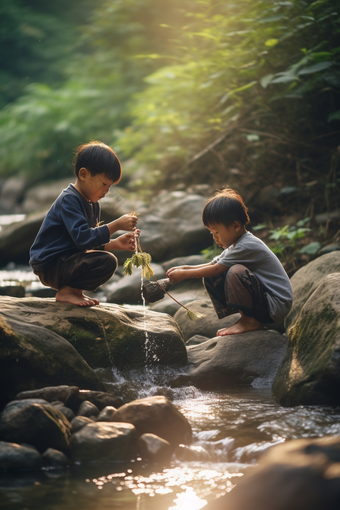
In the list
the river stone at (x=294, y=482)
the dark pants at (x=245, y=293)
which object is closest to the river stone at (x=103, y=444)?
the river stone at (x=294, y=482)

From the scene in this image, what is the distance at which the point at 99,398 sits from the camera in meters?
2.60

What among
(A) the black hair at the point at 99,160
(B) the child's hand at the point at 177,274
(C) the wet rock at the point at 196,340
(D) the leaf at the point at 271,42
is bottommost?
(C) the wet rock at the point at 196,340

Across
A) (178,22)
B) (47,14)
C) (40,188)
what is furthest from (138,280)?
(47,14)

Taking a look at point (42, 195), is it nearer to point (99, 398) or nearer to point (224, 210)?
point (224, 210)

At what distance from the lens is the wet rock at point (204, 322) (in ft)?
14.0

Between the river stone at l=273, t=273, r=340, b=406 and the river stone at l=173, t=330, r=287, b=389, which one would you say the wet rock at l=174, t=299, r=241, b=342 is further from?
the river stone at l=273, t=273, r=340, b=406

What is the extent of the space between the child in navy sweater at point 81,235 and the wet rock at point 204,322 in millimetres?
1239

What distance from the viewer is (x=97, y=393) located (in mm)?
2617

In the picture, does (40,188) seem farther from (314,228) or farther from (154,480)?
(154,480)

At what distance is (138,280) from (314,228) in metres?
2.11

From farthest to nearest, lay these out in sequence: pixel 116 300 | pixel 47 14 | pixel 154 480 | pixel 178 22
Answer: pixel 47 14, pixel 178 22, pixel 116 300, pixel 154 480

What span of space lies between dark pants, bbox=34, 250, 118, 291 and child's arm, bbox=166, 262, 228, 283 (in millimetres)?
440

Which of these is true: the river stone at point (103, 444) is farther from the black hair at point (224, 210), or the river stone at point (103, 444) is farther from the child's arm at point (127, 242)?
the black hair at point (224, 210)

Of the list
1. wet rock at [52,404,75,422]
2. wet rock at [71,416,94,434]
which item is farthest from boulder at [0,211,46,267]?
wet rock at [71,416,94,434]
